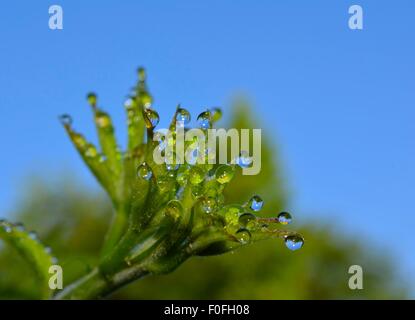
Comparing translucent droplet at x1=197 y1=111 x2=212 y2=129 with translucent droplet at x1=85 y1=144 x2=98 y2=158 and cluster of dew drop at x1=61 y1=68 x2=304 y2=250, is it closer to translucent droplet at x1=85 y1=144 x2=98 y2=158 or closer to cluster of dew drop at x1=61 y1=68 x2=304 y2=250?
cluster of dew drop at x1=61 y1=68 x2=304 y2=250

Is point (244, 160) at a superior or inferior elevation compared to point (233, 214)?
superior

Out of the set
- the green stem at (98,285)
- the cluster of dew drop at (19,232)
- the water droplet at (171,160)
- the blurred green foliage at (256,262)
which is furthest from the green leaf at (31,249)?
the blurred green foliage at (256,262)

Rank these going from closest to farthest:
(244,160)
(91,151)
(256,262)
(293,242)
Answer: (293,242) < (244,160) < (91,151) < (256,262)

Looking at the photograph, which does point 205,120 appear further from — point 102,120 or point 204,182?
point 102,120

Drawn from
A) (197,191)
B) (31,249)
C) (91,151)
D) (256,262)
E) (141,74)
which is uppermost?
(141,74)

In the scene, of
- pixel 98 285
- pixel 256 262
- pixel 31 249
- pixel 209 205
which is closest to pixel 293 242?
pixel 209 205

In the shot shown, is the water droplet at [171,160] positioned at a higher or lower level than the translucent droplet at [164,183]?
higher

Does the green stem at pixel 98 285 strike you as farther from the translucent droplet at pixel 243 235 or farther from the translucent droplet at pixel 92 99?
the translucent droplet at pixel 92 99
